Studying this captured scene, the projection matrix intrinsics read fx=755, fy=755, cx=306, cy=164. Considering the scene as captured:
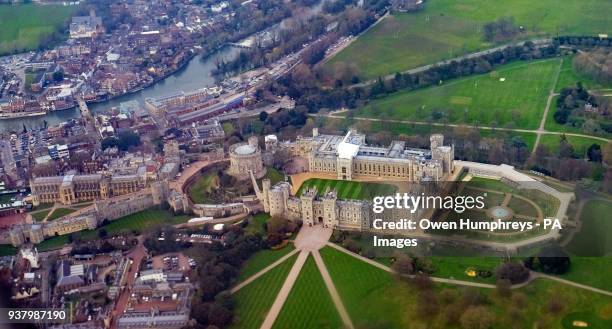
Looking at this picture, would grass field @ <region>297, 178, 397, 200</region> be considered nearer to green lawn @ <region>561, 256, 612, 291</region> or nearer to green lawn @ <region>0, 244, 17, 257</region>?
green lawn @ <region>561, 256, 612, 291</region>

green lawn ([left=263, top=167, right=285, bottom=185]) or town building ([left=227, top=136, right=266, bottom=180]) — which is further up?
town building ([left=227, top=136, right=266, bottom=180])

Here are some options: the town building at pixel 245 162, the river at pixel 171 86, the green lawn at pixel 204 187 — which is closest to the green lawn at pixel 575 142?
the town building at pixel 245 162

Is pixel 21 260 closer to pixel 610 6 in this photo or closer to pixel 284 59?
pixel 284 59

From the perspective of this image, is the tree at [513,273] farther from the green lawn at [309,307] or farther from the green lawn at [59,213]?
the green lawn at [59,213]

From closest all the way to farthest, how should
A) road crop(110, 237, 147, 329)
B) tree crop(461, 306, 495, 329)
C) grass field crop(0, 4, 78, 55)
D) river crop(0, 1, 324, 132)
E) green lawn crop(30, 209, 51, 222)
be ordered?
1. tree crop(461, 306, 495, 329)
2. road crop(110, 237, 147, 329)
3. green lawn crop(30, 209, 51, 222)
4. river crop(0, 1, 324, 132)
5. grass field crop(0, 4, 78, 55)

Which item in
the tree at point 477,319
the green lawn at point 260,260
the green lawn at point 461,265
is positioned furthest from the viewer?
the green lawn at point 260,260

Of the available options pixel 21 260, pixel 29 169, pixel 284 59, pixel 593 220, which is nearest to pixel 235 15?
pixel 284 59

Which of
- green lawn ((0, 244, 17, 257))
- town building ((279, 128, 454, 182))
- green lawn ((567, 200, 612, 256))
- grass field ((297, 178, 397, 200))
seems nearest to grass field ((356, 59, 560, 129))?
town building ((279, 128, 454, 182))

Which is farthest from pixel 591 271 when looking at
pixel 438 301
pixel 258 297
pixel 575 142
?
pixel 575 142
